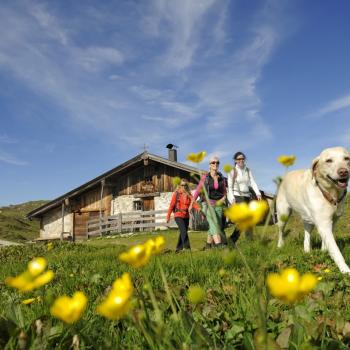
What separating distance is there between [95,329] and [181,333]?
0.66 metres

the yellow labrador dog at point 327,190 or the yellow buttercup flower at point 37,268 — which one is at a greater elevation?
the yellow labrador dog at point 327,190

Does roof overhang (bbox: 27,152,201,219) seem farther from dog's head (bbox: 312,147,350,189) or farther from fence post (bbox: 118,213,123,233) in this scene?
dog's head (bbox: 312,147,350,189)

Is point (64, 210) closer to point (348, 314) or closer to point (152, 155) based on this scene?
point (152, 155)

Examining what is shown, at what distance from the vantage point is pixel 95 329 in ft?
6.56

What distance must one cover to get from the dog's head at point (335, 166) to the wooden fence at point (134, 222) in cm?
2068

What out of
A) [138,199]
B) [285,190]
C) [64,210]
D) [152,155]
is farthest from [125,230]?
[285,190]

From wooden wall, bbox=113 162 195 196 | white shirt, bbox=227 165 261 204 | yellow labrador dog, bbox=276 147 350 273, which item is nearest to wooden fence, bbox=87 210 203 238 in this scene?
wooden wall, bbox=113 162 195 196

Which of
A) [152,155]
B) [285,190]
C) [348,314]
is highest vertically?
[152,155]

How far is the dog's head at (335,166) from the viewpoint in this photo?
186 inches

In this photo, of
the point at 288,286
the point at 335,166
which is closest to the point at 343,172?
the point at 335,166

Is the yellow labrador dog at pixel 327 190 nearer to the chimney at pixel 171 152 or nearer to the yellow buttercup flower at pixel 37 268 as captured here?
the yellow buttercup flower at pixel 37 268

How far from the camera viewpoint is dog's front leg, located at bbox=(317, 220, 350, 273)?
14.1 ft

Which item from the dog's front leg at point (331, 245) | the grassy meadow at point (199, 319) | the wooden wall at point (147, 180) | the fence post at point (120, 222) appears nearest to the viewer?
the grassy meadow at point (199, 319)

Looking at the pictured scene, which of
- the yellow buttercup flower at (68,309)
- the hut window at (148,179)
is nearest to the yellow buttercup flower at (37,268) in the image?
the yellow buttercup flower at (68,309)
